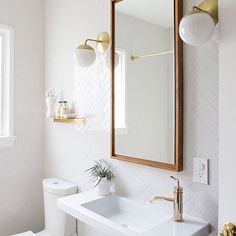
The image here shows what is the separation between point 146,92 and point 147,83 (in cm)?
5

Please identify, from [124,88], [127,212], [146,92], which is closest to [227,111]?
[146,92]

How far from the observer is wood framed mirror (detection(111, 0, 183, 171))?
1.38 meters

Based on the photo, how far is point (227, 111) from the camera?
957mm

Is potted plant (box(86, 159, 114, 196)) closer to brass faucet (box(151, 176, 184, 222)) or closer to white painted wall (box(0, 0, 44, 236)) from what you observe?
brass faucet (box(151, 176, 184, 222))

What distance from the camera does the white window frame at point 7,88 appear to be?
2336 mm

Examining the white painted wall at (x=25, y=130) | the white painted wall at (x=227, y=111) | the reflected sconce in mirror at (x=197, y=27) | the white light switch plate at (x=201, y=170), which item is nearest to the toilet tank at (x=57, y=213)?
the white painted wall at (x=25, y=130)

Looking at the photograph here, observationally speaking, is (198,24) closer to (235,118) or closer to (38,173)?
(235,118)

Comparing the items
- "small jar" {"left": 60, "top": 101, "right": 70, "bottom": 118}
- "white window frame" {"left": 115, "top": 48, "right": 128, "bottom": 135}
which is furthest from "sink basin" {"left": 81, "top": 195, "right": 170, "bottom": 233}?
"small jar" {"left": 60, "top": 101, "right": 70, "bottom": 118}

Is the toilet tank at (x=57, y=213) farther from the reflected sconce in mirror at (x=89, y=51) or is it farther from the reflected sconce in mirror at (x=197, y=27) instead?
the reflected sconce in mirror at (x=197, y=27)

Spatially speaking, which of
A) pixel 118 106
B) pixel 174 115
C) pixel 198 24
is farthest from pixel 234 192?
pixel 118 106

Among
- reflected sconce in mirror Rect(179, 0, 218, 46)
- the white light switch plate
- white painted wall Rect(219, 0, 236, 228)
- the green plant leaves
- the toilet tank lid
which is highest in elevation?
reflected sconce in mirror Rect(179, 0, 218, 46)

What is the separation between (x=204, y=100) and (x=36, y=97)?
1691mm

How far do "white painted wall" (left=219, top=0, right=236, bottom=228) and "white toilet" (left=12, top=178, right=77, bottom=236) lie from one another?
1332 mm

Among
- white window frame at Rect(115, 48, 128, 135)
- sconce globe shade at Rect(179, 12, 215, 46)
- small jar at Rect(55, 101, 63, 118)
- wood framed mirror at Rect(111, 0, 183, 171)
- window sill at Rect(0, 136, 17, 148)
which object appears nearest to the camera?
sconce globe shade at Rect(179, 12, 215, 46)
